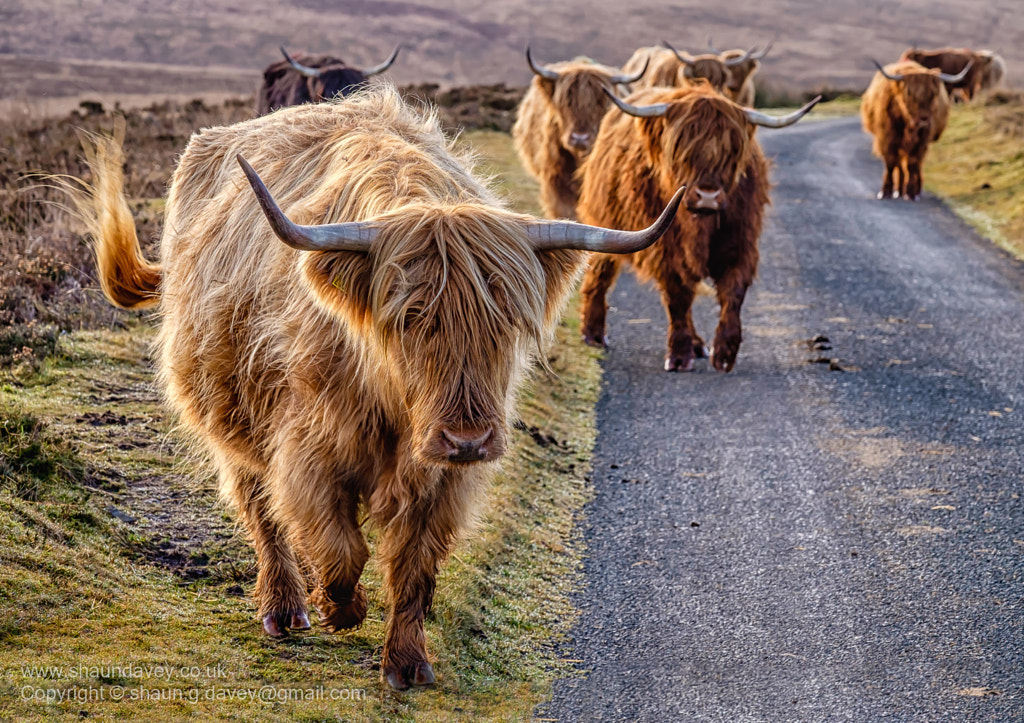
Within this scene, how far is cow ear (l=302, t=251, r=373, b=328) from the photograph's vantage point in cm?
293

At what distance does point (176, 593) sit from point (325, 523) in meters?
0.65

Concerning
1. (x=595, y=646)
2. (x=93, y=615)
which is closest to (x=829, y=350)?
(x=595, y=646)

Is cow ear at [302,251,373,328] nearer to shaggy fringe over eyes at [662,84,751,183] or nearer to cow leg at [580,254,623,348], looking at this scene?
shaggy fringe over eyes at [662,84,751,183]

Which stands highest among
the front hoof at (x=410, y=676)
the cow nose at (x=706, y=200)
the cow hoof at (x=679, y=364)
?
the cow nose at (x=706, y=200)

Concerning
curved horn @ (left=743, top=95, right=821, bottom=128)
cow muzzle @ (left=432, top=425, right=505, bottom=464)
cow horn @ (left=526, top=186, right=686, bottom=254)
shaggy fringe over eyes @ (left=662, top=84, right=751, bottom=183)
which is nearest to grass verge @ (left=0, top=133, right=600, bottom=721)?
cow muzzle @ (left=432, top=425, right=505, bottom=464)

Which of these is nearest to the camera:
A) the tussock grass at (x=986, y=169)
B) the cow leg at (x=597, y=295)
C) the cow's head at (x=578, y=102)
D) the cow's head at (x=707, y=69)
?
the cow leg at (x=597, y=295)

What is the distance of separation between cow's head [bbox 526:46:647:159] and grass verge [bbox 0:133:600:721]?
4.73 meters

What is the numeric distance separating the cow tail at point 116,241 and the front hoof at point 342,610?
1.58 metres

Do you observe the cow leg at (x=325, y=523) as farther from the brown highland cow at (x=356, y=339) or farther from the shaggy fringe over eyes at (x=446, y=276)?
the shaggy fringe over eyes at (x=446, y=276)

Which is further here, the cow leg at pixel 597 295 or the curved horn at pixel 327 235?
the cow leg at pixel 597 295

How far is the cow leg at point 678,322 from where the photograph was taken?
6.85 meters

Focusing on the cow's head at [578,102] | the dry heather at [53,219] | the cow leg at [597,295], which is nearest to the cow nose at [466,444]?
the dry heather at [53,219]

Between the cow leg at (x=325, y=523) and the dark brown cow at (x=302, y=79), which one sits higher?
the cow leg at (x=325, y=523)

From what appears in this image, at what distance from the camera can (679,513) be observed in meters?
4.75
